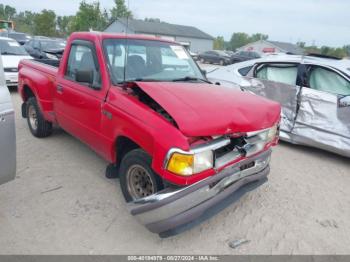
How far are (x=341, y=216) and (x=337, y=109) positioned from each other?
83.0 inches

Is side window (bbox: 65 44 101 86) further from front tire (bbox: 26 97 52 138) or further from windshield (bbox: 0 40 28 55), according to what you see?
windshield (bbox: 0 40 28 55)

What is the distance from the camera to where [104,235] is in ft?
9.83

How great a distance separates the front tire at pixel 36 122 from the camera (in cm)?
523

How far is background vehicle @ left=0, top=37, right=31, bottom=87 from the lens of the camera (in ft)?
30.0

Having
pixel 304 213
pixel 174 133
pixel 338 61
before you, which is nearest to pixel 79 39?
pixel 174 133

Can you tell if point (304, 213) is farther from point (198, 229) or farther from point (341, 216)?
point (198, 229)

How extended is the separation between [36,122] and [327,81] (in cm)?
523

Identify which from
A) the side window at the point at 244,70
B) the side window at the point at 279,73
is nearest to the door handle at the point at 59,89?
the side window at the point at 244,70

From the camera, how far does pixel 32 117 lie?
554 centimetres

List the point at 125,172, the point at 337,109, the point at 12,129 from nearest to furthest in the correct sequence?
the point at 12,129 → the point at 125,172 → the point at 337,109

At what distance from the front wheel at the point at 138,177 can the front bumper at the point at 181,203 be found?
25 cm

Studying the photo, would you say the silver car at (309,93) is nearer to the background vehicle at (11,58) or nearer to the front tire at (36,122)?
the front tire at (36,122)

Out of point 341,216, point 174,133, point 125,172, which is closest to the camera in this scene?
point 174,133

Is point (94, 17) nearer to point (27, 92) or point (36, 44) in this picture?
point (27, 92)
